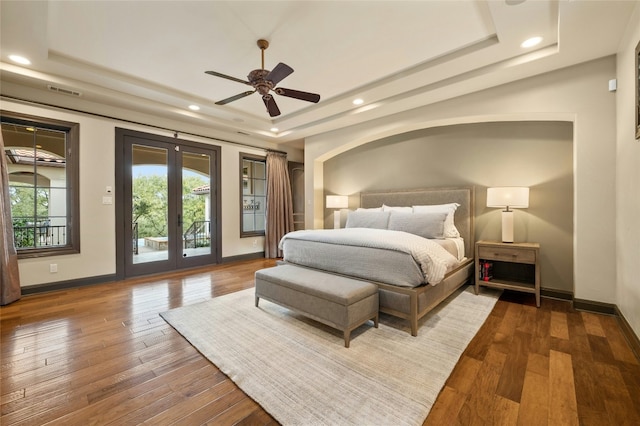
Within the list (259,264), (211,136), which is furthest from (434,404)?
(211,136)

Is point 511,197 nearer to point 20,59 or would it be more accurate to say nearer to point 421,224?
point 421,224

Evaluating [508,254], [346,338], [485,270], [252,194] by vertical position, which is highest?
[252,194]

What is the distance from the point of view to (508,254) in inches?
124

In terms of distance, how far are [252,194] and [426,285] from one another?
457 centimetres

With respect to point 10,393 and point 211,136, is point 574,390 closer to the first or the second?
point 10,393

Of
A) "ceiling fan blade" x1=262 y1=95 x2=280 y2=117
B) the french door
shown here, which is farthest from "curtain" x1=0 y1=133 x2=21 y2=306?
"ceiling fan blade" x1=262 y1=95 x2=280 y2=117

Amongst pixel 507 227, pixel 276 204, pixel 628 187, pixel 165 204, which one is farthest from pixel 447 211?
pixel 165 204

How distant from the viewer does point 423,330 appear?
242cm

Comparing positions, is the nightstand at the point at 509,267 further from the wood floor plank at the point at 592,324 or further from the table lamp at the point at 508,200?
the wood floor plank at the point at 592,324

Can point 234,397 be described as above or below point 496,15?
below

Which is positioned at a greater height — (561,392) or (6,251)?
(6,251)

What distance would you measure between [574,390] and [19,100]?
617 centimetres

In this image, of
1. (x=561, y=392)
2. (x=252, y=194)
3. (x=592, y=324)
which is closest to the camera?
(x=561, y=392)

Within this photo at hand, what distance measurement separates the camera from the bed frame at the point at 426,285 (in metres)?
2.37
